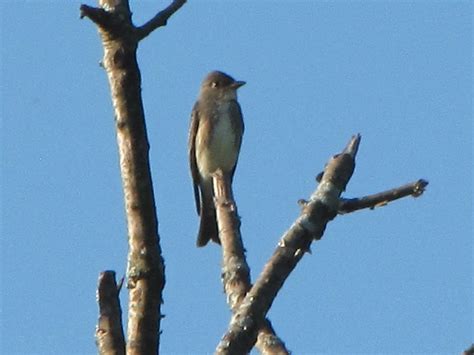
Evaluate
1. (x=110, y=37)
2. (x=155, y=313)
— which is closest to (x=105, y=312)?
(x=155, y=313)

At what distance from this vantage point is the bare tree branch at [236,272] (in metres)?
3.65

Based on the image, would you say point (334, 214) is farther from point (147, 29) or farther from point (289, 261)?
point (147, 29)

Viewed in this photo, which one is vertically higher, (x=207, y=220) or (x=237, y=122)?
(x=237, y=122)

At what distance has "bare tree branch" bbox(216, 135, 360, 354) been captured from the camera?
9.95ft

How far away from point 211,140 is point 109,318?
728cm

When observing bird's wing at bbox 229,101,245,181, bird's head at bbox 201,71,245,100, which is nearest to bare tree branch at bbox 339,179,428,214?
bird's wing at bbox 229,101,245,181

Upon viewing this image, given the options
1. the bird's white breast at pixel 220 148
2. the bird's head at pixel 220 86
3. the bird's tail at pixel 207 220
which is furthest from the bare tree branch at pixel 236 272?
the bird's head at pixel 220 86

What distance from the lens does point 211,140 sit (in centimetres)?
1069

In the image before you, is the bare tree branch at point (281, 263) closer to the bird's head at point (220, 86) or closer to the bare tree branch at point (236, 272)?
the bare tree branch at point (236, 272)

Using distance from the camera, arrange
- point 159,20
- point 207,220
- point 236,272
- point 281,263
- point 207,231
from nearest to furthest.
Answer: point 281,263 → point 159,20 → point 236,272 → point 207,231 → point 207,220

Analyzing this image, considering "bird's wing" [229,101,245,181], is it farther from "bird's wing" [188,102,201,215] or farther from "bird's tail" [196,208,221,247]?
"bird's tail" [196,208,221,247]

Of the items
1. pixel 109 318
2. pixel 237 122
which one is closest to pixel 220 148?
pixel 237 122

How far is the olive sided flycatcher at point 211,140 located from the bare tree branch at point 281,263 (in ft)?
23.2

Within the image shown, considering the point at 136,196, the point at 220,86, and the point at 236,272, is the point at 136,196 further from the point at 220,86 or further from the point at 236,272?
the point at 220,86
